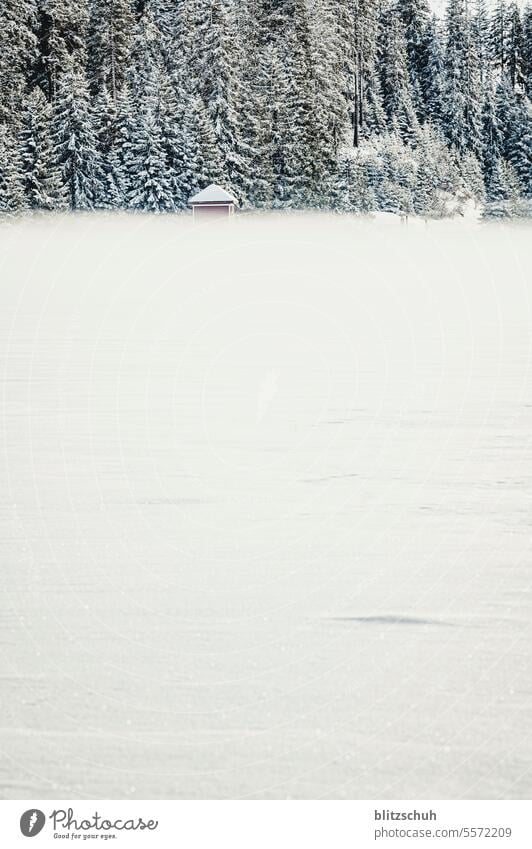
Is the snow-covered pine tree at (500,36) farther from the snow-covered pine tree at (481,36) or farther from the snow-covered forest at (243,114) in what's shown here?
the snow-covered forest at (243,114)

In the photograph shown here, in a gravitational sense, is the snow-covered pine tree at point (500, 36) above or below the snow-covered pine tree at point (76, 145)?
above

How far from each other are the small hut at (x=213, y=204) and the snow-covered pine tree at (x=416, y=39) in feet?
125

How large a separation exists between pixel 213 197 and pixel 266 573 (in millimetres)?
41760

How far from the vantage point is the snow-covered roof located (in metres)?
47.2

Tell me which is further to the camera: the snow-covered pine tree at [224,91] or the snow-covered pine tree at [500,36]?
the snow-covered pine tree at [500,36]

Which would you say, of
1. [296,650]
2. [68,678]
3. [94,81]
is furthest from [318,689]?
[94,81]

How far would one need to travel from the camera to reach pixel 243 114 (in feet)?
182

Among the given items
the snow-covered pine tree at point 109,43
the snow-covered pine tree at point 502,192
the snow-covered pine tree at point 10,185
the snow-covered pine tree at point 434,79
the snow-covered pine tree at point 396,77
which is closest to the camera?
the snow-covered pine tree at point 10,185

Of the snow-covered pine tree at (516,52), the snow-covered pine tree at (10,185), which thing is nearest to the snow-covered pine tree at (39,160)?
the snow-covered pine tree at (10,185)

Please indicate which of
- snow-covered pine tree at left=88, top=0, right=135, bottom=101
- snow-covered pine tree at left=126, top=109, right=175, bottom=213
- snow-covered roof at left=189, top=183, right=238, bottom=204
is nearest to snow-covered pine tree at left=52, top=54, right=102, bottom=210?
snow-covered pine tree at left=126, top=109, right=175, bottom=213

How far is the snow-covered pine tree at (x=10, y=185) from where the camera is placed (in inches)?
1887

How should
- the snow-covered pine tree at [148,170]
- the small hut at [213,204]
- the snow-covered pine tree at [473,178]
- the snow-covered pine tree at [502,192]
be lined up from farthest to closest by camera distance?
1. the snow-covered pine tree at [473,178]
2. the snow-covered pine tree at [502,192]
3. the snow-covered pine tree at [148,170]
4. the small hut at [213,204]

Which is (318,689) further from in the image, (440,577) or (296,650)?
(440,577)

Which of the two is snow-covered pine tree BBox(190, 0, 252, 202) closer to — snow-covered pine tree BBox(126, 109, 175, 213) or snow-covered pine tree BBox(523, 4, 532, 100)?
snow-covered pine tree BBox(126, 109, 175, 213)
